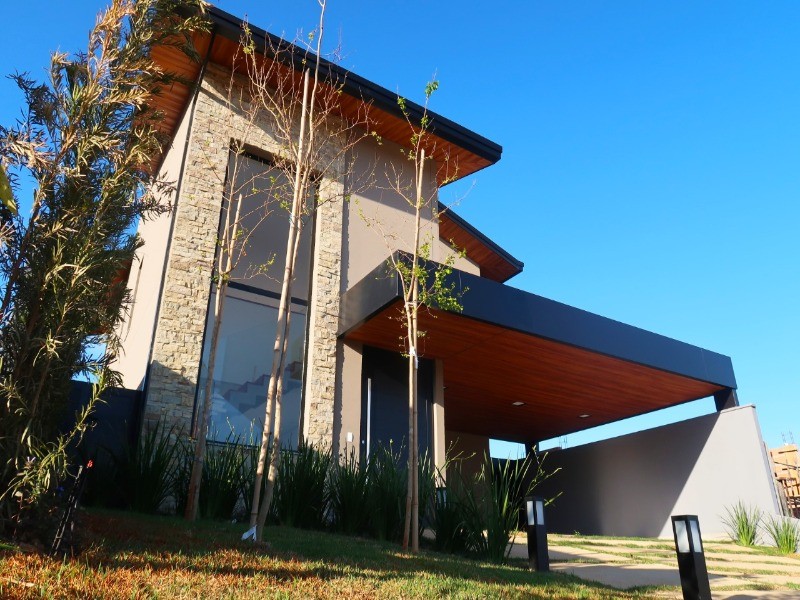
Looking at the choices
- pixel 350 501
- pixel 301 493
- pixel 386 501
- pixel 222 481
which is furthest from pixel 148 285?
pixel 386 501

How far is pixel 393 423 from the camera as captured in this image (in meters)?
9.65

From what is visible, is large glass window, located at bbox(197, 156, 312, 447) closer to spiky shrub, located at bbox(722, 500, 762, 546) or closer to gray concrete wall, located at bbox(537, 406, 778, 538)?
spiky shrub, located at bbox(722, 500, 762, 546)

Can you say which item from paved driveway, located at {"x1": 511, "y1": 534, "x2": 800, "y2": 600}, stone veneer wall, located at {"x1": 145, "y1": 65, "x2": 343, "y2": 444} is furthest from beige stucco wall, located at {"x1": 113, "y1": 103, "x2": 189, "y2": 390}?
paved driveway, located at {"x1": 511, "y1": 534, "x2": 800, "y2": 600}

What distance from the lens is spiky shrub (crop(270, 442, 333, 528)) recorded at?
649 centimetres

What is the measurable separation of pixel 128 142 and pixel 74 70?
2.11ft

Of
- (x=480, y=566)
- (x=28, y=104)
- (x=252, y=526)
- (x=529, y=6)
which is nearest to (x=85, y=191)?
(x=28, y=104)

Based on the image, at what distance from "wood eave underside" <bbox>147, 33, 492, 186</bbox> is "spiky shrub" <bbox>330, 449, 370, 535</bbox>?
399cm

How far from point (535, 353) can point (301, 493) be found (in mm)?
4884

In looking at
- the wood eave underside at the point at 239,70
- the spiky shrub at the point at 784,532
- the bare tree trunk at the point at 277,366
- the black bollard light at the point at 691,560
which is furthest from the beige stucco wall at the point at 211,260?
the spiky shrub at the point at 784,532

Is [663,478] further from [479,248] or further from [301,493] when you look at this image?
[301,493]

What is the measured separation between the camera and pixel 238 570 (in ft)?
12.0

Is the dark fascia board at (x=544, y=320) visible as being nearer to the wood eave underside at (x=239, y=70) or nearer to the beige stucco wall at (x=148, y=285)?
the wood eave underside at (x=239, y=70)

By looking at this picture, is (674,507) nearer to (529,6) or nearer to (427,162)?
(427,162)

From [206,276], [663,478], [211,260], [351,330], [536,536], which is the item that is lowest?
[536,536]
